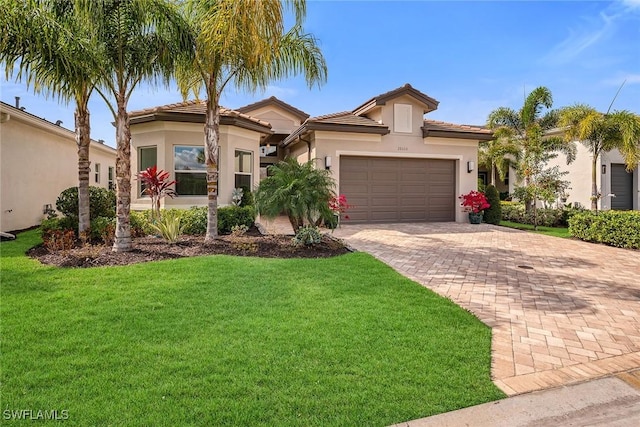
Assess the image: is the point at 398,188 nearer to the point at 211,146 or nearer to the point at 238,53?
the point at 211,146

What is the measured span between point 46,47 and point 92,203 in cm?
481

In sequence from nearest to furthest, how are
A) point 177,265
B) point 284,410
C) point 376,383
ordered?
point 284,410 < point 376,383 < point 177,265

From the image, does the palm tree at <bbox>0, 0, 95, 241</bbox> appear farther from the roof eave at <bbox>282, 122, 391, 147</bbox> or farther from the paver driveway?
the paver driveway

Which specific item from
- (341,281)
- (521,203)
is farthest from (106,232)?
(521,203)

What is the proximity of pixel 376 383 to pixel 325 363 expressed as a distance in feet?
1.75

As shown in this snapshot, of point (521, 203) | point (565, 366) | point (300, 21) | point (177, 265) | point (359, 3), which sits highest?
point (359, 3)

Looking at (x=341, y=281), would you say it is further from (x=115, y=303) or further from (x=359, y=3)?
(x=359, y=3)

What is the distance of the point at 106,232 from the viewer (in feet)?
31.0

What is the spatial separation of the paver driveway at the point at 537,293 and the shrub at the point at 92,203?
750 centimetres

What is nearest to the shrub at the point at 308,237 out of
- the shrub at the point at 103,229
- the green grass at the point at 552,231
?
the shrub at the point at 103,229

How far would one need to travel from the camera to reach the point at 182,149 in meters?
12.4

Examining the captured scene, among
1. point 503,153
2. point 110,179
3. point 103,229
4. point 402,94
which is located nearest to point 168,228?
point 103,229

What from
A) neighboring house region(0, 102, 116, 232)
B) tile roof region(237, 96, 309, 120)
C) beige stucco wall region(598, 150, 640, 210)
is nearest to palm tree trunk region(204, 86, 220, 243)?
neighboring house region(0, 102, 116, 232)

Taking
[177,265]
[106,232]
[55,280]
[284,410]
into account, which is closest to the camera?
[284,410]
